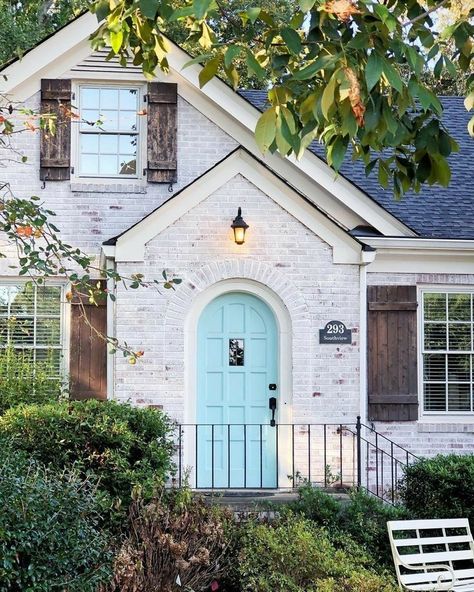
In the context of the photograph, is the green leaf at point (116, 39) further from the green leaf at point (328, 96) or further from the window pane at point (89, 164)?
the window pane at point (89, 164)

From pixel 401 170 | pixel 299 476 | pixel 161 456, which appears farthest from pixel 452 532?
pixel 401 170

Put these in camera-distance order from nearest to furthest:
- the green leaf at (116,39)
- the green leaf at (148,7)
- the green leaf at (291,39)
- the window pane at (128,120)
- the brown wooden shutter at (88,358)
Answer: the green leaf at (291,39)
the green leaf at (148,7)
the green leaf at (116,39)
the brown wooden shutter at (88,358)
the window pane at (128,120)

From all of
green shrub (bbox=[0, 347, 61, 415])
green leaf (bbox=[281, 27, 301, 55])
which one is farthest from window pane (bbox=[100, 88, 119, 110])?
green leaf (bbox=[281, 27, 301, 55])

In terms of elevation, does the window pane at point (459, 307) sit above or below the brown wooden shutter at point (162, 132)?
below

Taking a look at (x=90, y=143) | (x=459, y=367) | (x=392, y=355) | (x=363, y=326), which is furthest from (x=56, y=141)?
(x=459, y=367)

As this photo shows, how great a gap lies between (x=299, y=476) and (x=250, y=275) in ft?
8.09

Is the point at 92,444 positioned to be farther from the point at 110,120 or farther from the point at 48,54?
the point at 48,54

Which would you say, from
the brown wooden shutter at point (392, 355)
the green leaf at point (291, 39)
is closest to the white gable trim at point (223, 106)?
the brown wooden shutter at point (392, 355)

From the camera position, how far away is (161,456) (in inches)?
334

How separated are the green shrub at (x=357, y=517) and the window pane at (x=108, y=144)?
524 centimetres

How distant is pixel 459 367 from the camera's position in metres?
11.8

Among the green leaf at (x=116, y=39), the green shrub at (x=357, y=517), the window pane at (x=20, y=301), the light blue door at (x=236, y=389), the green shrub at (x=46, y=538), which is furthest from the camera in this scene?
the window pane at (x=20, y=301)

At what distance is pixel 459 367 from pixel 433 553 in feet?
13.7

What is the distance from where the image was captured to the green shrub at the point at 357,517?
843cm
